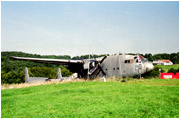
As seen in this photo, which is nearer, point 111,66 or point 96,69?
point 111,66

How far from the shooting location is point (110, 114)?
185 inches

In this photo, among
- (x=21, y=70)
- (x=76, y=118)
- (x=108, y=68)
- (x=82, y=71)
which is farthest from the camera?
(x=21, y=70)

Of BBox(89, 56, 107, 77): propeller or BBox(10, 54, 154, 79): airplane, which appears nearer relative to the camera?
BBox(10, 54, 154, 79): airplane

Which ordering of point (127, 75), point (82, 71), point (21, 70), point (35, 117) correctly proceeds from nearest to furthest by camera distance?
point (35, 117) < point (127, 75) < point (82, 71) < point (21, 70)

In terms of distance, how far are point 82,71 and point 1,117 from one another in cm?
1544

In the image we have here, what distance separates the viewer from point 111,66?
18.2m

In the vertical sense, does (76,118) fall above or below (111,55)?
below

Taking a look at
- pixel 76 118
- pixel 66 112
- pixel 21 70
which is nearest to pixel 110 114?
pixel 76 118

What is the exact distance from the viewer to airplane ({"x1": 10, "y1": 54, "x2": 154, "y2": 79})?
16.3 metres

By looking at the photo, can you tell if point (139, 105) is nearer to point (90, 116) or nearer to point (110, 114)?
point (110, 114)

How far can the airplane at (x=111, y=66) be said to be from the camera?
643 inches

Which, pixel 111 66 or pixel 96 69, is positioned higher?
pixel 111 66

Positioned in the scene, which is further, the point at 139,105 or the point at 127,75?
the point at 127,75

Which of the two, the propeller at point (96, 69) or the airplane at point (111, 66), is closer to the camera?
the airplane at point (111, 66)
